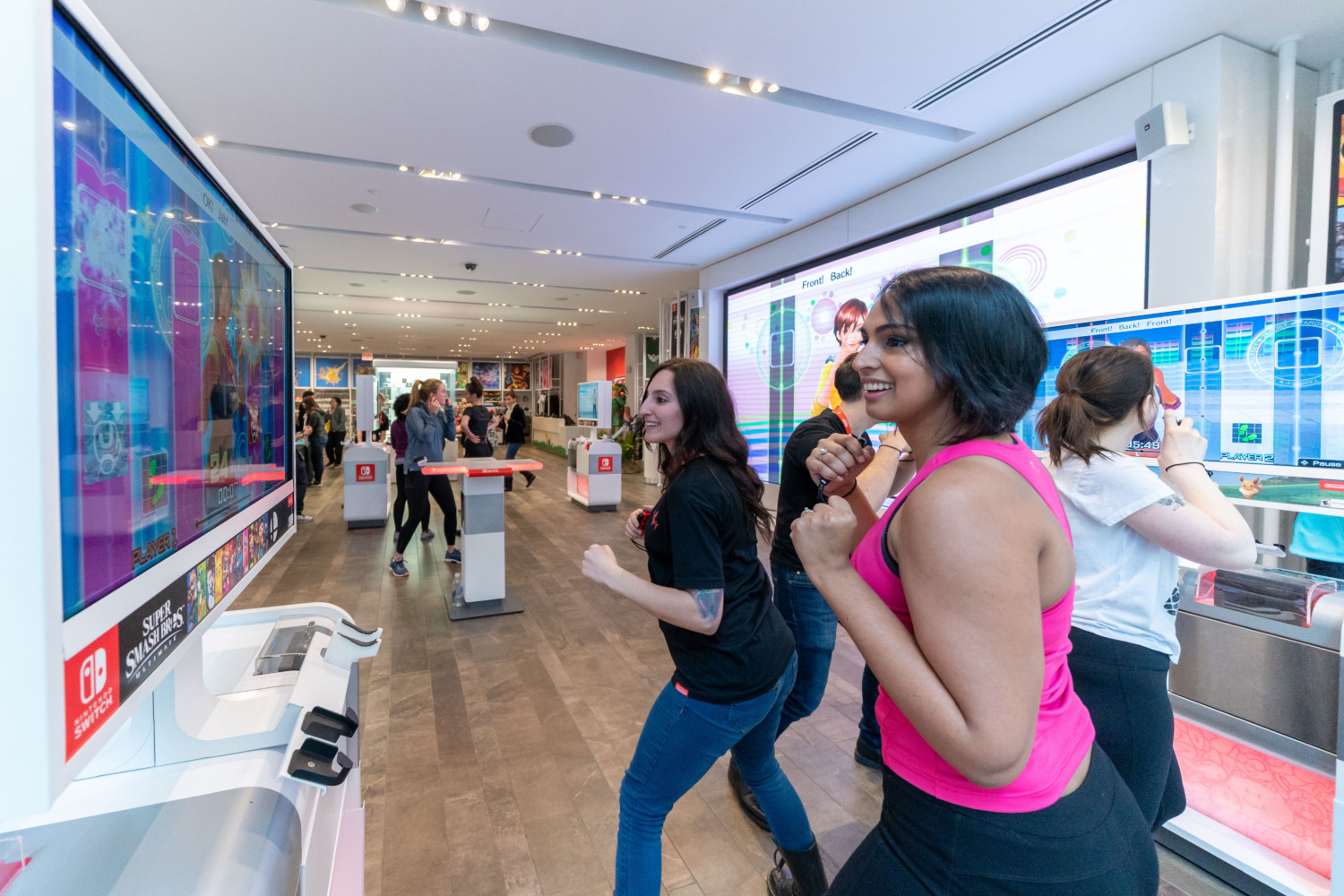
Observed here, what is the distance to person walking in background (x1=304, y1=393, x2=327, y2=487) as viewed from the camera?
9117mm

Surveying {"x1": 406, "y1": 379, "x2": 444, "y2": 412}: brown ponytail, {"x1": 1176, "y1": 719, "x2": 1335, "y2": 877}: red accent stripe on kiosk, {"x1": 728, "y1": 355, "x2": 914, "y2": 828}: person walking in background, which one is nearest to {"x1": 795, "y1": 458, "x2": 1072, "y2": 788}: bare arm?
{"x1": 728, "y1": 355, "x2": 914, "y2": 828}: person walking in background

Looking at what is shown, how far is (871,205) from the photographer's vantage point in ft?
18.1

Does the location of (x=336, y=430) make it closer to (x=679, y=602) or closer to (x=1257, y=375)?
(x=679, y=602)

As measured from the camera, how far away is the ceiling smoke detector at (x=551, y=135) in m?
4.20

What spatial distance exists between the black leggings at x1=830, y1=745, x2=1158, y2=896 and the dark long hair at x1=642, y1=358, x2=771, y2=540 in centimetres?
80

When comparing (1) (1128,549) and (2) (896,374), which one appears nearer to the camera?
(2) (896,374)

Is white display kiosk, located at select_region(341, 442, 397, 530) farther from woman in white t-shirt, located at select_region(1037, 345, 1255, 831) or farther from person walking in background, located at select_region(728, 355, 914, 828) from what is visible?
woman in white t-shirt, located at select_region(1037, 345, 1255, 831)

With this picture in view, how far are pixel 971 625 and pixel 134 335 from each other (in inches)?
38.0

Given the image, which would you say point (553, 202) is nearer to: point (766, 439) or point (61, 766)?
point (766, 439)

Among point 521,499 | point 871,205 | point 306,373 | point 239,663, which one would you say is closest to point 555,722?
point 239,663

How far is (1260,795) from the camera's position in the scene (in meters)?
1.91

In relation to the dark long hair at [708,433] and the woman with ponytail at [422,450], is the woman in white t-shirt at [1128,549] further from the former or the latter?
the woman with ponytail at [422,450]

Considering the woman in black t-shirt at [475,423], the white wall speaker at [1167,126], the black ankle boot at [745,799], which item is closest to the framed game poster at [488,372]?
the woman in black t-shirt at [475,423]

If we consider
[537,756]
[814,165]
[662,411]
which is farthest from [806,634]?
[814,165]
